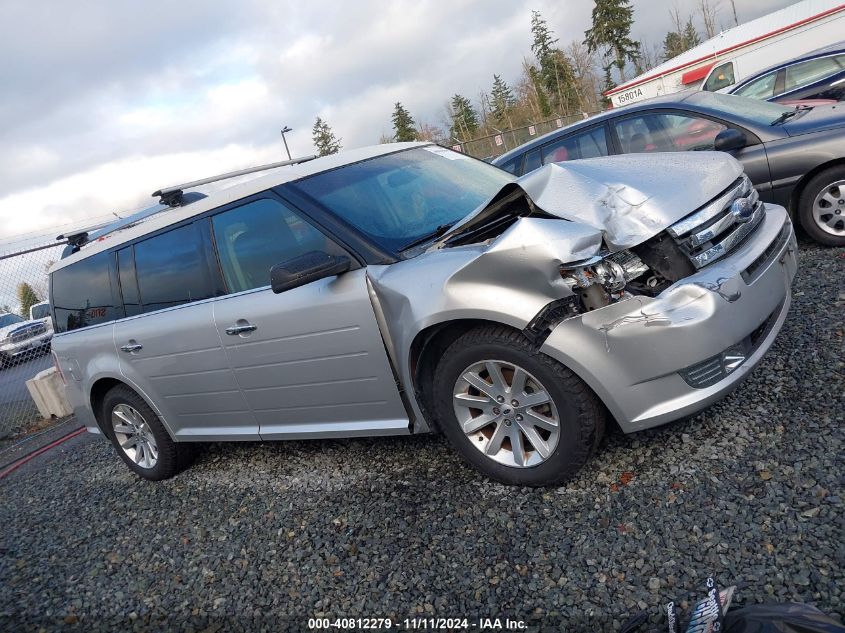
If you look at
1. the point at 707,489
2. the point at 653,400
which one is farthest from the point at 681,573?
the point at 653,400

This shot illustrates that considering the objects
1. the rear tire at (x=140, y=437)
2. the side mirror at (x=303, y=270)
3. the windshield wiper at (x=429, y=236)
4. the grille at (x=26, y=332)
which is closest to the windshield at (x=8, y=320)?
the grille at (x=26, y=332)

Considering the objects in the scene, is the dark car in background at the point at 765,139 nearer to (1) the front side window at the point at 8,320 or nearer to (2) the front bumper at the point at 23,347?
(2) the front bumper at the point at 23,347

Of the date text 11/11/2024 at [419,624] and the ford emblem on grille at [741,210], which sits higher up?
the ford emblem on grille at [741,210]

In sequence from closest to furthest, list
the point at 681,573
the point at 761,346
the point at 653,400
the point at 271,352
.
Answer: the point at 681,573 < the point at 653,400 < the point at 761,346 < the point at 271,352

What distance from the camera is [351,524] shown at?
10.6 feet

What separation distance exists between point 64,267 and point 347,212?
2970 mm

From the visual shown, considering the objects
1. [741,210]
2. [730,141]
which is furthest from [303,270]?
[730,141]

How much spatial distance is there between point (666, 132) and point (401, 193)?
3.29m

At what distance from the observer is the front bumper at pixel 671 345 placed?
2465 millimetres

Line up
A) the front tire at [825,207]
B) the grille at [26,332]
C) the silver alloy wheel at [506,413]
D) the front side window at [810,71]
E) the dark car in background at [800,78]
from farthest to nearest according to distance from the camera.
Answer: the grille at [26,332]
the front side window at [810,71]
the dark car in background at [800,78]
the front tire at [825,207]
the silver alloy wheel at [506,413]

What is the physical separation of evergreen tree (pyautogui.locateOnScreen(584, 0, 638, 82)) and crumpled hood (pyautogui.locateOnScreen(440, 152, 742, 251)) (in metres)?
56.8

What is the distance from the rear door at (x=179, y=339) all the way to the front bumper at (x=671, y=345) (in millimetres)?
2224

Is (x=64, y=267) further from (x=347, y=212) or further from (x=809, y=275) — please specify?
(x=809, y=275)

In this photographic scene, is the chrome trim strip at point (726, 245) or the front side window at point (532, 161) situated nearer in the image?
the chrome trim strip at point (726, 245)
